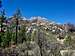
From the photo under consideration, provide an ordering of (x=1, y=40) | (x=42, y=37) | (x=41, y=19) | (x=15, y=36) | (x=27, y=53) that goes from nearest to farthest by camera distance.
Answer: (x=27, y=53) < (x=42, y=37) < (x=1, y=40) < (x=15, y=36) < (x=41, y=19)

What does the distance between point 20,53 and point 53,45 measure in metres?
1.46

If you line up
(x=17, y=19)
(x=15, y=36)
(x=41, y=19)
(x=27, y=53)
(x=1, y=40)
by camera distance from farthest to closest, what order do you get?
(x=41, y=19)
(x=17, y=19)
(x=15, y=36)
(x=1, y=40)
(x=27, y=53)

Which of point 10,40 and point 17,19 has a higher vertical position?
point 17,19

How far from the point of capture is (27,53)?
9.62 m

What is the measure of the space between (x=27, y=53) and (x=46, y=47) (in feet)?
2.96

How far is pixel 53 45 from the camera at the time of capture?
33.4ft

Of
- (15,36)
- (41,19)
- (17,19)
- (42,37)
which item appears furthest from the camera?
(41,19)

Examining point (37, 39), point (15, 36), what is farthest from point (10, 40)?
point (37, 39)

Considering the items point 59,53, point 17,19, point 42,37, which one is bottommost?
point 59,53

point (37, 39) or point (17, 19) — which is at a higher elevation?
point (17, 19)

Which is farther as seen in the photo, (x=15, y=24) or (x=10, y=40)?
(x=15, y=24)

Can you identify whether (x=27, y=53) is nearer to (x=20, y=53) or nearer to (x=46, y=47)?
(x=20, y=53)

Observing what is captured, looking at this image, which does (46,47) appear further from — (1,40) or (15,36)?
(15,36)

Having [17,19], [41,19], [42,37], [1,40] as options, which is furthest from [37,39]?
[41,19]
